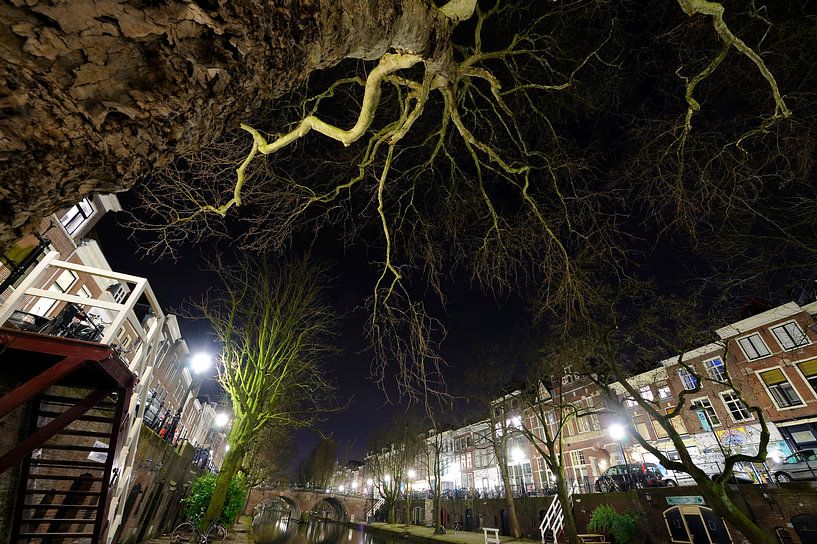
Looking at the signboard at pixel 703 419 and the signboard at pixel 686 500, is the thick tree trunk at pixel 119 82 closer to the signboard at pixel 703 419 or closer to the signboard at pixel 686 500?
the signboard at pixel 686 500

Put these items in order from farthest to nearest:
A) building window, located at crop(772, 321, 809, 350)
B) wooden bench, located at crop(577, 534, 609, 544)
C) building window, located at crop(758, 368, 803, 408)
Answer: building window, located at crop(772, 321, 809, 350) → building window, located at crop(758, 368, 803, 408) → wooden bench, located at crop(577, 534, 609, 544)

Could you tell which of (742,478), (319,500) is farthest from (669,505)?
(319,500)

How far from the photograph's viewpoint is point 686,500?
51.2ft

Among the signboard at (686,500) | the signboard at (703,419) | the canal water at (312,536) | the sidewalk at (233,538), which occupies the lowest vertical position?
the canal water at (312,536)

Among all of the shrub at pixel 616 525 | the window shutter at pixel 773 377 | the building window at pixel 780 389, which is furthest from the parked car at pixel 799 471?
the window shutter at pixel 773 377

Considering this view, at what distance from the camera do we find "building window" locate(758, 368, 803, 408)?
20.7 m

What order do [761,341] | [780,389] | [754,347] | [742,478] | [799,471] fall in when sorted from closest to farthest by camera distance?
[799,471] < [742,478] < [780,389] < [761,341] < [754,347]

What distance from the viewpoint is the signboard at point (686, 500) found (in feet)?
50.0

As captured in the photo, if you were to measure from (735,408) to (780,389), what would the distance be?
2.75m

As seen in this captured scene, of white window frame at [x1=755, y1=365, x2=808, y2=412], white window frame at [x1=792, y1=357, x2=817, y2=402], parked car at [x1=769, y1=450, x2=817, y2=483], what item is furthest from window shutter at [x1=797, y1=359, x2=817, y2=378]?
parked car at [x1=769, y1=450, x2=817, y2=483]

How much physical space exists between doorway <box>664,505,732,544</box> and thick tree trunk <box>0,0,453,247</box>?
75.8ft

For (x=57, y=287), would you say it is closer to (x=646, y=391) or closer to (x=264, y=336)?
(x=264, y=336)

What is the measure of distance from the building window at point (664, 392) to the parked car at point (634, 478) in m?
8.75

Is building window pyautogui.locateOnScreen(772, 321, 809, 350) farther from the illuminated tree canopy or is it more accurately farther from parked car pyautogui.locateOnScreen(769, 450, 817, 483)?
the illuminated tree canopy
